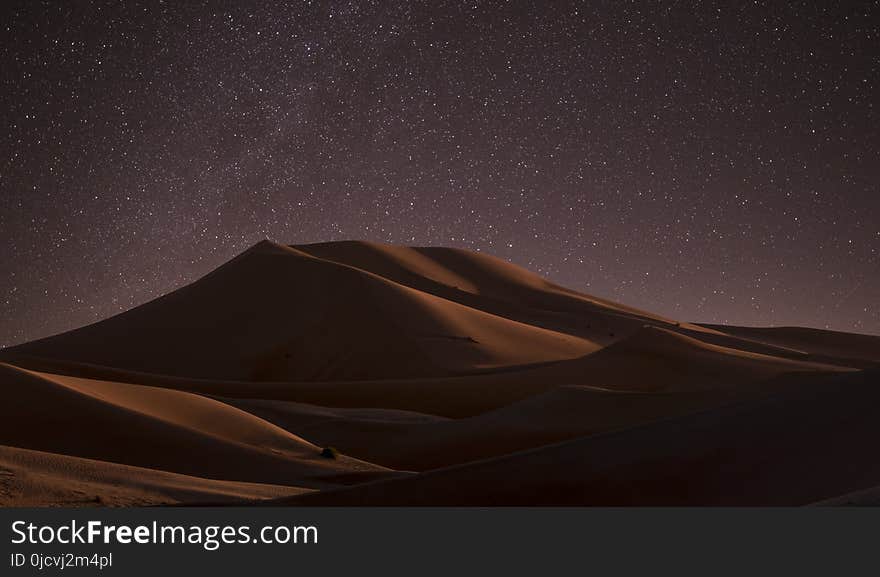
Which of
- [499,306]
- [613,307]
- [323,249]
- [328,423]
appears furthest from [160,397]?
[613,307]

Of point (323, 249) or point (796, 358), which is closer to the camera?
point (796, 358)

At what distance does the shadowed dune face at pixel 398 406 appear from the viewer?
13.1 meters

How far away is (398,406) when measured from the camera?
1647 inches

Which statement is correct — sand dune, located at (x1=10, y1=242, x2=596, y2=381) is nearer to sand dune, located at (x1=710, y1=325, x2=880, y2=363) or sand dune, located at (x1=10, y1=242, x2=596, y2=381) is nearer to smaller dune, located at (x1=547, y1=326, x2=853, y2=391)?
smaller dune, located at (x1=547, y1=326, x2=853, y2=391)

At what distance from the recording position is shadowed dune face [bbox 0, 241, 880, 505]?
13.1 metres

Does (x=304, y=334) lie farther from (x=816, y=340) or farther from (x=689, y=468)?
(x=816, y=340)

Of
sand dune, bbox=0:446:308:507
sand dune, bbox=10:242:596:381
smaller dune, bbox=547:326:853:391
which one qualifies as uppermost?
sand dune, bbox=10:242:596:381

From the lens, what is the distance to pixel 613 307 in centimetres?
9550

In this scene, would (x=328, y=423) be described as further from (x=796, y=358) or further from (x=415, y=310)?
(x=796, y=358)

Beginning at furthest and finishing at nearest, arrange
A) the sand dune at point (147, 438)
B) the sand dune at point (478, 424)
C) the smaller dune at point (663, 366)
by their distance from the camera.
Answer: the smaller dune at point (663, 366) < the sand dune at point (478, 424) < the sand dune at point (147, 438)

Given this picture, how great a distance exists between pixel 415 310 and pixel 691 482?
50.6 meters

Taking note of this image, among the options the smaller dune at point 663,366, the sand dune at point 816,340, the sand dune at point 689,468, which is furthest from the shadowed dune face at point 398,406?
the sand dune at point 816,340

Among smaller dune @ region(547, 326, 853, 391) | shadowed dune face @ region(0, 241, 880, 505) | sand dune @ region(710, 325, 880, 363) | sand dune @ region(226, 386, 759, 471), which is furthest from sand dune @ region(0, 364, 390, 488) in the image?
sand dune @ region(710, 325, 880, 363)

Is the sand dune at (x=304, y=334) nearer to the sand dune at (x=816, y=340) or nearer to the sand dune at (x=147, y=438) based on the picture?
the sand dune at (x=816, y=340)
